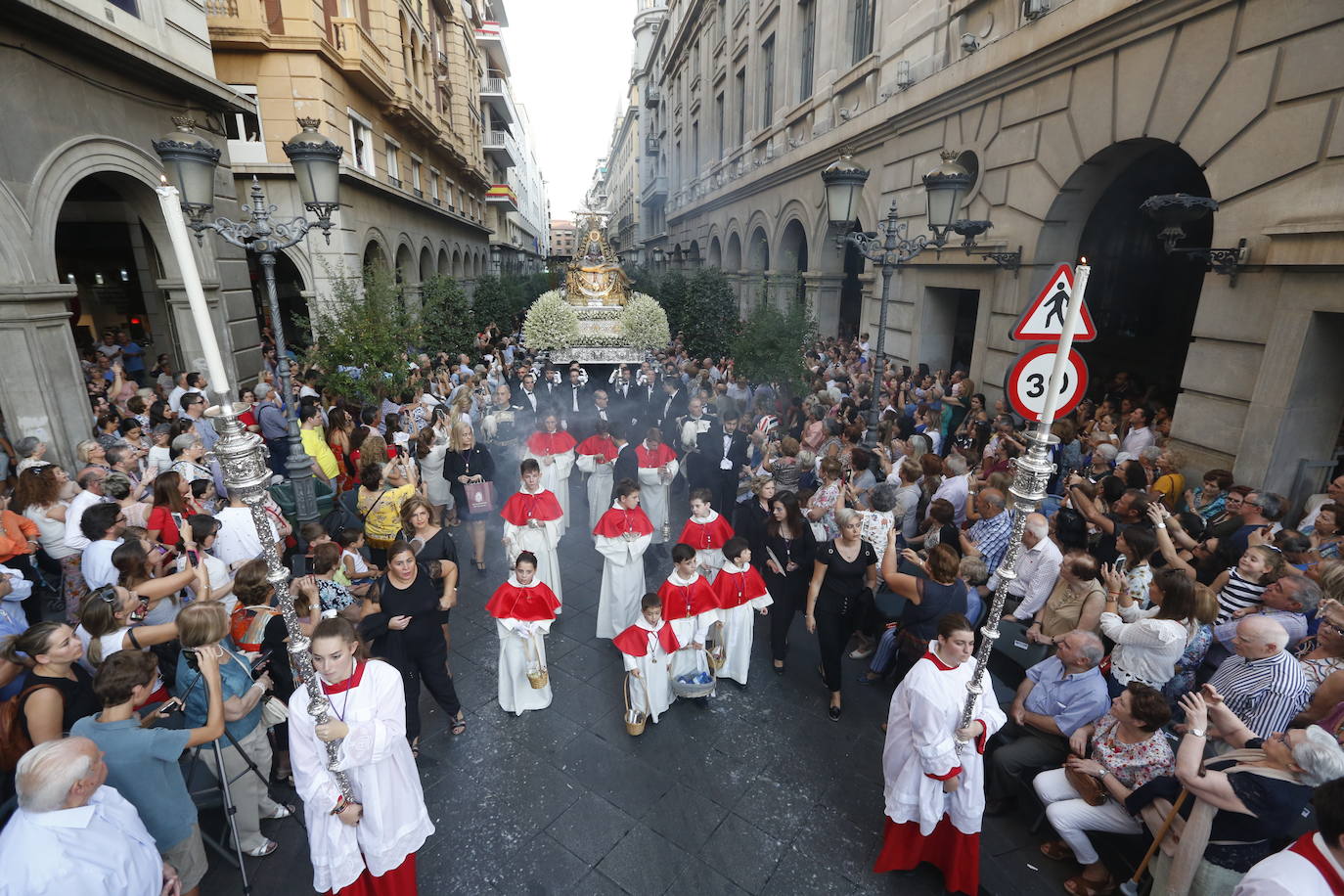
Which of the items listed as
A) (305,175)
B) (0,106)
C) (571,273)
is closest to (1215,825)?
(305,175)

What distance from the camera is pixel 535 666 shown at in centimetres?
516

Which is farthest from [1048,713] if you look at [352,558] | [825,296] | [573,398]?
[825,296]

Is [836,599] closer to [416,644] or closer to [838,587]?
[838,587]

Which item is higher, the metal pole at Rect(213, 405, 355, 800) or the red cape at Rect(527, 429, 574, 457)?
the metal pole at Rect(213, 405, 355, 800)

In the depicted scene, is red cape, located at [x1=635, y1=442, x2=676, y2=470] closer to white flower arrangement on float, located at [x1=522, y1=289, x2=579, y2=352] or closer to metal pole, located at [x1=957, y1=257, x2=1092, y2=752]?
metal pole, located at [x1=957, y1=257, x2=1092, y2=752]

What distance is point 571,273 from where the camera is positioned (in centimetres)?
1786

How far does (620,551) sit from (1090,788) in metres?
3.99

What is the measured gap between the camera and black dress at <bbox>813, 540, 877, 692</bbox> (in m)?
5.18

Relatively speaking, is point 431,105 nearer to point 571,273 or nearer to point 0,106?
point 571,273

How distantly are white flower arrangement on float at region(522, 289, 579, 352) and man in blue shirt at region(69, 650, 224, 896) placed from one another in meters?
11.5

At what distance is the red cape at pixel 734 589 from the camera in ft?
17.8

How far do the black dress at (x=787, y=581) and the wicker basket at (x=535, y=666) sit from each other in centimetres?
212

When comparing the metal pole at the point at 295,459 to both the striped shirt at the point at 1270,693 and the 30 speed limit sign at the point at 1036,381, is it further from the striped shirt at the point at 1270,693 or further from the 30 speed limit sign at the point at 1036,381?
the striped shirt at the point at 1270,693

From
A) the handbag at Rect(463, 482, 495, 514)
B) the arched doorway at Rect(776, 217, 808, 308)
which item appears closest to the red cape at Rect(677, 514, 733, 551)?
the handbag at Rect(463, 482, 495, 514)
